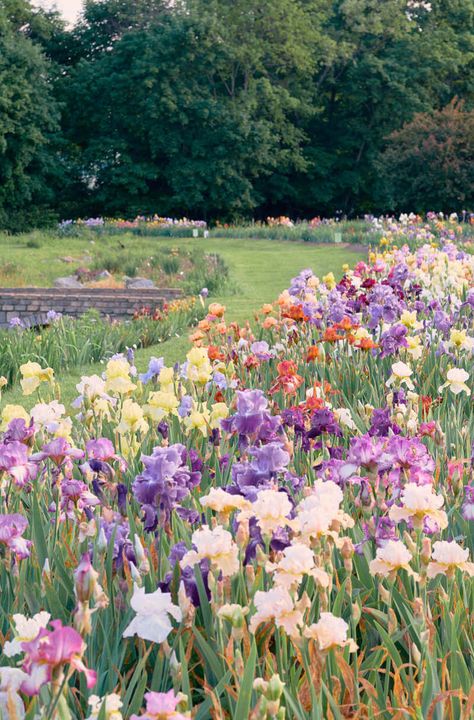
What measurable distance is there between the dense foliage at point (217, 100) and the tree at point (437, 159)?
5170 mm

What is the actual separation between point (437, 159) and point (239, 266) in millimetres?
12390

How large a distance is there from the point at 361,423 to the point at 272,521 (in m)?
1.93

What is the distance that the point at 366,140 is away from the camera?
4012 cm

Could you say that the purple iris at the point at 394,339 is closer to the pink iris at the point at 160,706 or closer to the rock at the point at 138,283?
the pink iris at the point at 160,706

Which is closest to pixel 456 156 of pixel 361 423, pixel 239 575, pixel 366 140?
pixel 366 140

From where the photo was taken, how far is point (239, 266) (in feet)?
57.9

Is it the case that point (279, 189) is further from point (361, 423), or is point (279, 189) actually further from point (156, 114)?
point (361, 423)

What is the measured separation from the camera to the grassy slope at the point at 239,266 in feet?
26.7

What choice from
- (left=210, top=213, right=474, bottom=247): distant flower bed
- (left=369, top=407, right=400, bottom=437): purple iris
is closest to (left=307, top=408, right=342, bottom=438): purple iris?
(left=369, top=407, right=400, bottom=437): purple iris

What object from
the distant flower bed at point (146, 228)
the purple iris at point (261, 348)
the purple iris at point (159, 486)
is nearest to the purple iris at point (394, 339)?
the purple iris at point (261, 348)

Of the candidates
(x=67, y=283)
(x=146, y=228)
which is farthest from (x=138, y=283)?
(x=146, y=228)

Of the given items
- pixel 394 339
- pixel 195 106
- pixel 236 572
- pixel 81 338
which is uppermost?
pixel 195 106

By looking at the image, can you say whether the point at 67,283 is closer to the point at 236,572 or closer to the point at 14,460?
→ the point at 14,460

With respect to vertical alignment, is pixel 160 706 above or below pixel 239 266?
below
